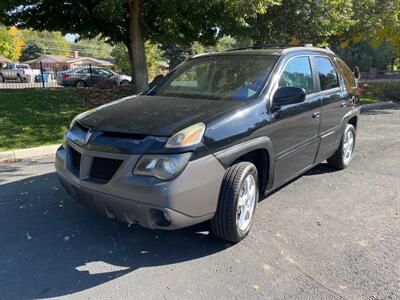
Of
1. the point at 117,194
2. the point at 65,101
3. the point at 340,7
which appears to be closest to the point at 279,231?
the point at 117,194

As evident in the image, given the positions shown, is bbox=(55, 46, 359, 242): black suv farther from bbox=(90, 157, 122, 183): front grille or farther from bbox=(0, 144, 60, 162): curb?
bbox=(0, 144, 60, 162): curb

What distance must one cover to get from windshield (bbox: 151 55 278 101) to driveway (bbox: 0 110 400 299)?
1.38 meters

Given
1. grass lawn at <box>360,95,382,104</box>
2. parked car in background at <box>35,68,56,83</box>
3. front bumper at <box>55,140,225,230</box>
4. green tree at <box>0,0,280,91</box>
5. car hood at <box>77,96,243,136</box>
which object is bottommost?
grass lawn at <box>360,95,382,104</box>

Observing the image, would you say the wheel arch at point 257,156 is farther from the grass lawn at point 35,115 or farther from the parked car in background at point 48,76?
the parked car in background at point 48,76

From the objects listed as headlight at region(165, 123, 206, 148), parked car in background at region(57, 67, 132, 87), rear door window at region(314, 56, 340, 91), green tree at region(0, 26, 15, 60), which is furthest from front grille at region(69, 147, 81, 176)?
green tree at region(0, 26, 15, 60)

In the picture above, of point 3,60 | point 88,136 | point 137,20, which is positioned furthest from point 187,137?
point 3,60

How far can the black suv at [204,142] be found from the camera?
10.5 ft

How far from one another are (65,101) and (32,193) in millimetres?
7187

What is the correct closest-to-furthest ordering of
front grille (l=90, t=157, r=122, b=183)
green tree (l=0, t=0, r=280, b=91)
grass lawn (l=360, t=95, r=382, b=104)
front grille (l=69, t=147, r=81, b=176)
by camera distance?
front grille (l=90, t=157, r=122, b=183)
front grille (l=69, t=147, r=81, b=176)
green tree (l=0, t=0, r=280, b=91)
grass lawn (l=360, t=95, r=382, b=104)

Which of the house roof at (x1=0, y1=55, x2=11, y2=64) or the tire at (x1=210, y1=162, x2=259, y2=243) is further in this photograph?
the house roof at (x1=0, y1=55, x2=11, y2=64)

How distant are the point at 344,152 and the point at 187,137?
370 centimetres

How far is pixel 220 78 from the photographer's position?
4.50m

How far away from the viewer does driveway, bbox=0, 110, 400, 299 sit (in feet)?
10.2

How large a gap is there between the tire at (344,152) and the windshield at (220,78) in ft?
7.20
